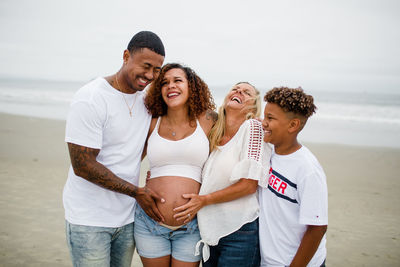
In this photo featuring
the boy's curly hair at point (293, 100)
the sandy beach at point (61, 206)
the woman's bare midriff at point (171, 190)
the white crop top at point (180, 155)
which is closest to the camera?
the boy's curly hair at point (293, 100)

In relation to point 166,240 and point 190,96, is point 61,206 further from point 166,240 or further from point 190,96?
point 190,96

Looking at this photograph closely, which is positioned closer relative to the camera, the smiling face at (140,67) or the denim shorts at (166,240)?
the smiling face at (140,67)

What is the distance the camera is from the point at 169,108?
10.0 ft

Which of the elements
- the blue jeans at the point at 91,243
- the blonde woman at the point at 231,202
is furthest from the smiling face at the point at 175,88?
the blue jeans at the point at 91,243

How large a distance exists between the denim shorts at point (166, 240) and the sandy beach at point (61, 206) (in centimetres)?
192

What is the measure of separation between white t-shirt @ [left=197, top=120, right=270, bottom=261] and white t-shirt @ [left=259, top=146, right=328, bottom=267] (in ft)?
0.39

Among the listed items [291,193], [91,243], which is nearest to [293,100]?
[291,193]

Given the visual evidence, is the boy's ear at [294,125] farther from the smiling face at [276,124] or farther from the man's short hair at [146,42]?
the man's short hair at [146,42]

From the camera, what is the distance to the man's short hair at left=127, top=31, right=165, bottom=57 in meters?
2.53

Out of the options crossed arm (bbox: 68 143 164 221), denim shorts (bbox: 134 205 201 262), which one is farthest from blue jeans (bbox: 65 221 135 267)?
crossed arm (bbox: 68 143 164 221)

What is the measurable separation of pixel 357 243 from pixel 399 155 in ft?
23.1

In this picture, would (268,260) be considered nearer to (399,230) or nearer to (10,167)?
(399,230)

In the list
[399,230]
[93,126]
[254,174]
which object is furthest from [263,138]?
[399,230]

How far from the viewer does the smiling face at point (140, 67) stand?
254 cm
